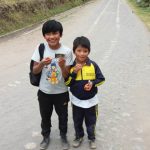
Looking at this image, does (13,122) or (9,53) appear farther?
(9,53)

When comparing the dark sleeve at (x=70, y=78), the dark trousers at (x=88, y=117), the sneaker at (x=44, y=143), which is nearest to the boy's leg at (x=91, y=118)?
the dark trousers at (x=88, y=117)

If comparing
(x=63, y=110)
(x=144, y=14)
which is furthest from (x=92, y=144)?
(x=144, y=14)

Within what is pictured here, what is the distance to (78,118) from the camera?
4734 millimetres

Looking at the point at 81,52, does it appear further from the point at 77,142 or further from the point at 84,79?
the point at 77,142

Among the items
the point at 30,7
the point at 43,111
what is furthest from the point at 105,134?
the point at 30,7

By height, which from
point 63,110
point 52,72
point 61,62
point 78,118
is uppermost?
point 61,62

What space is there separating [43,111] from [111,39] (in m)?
10.6

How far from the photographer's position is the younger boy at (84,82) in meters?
4.41

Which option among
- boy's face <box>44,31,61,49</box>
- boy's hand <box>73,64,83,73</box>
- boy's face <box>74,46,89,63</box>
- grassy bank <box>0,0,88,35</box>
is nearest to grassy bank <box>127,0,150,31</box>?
grassy bank <box>0,0,88,35</box>

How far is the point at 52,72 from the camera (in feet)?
14.3

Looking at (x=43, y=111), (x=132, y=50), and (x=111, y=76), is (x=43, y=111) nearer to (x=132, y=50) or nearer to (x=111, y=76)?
(x=111, y=76)

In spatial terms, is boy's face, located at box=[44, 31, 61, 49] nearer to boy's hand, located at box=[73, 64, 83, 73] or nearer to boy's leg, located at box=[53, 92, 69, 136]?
boy's hand, located at box=[73, 64, 83, 73]

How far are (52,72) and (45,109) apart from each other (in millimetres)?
549

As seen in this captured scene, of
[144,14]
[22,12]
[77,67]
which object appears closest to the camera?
[77,67]
